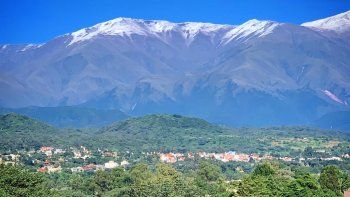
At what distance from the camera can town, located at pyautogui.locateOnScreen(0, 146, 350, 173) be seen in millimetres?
101375

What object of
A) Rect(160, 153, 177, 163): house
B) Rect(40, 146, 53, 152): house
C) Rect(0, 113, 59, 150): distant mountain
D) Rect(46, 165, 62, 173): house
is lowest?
Rect(46, 165, 62, 173): house

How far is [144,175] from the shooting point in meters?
70.9

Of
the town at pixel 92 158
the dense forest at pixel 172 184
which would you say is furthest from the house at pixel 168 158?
the dense forest at pixel 172 184

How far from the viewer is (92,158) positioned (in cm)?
11231

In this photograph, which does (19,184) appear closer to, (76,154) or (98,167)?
(98,167)

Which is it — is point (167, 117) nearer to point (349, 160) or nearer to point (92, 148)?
point (92, 148)

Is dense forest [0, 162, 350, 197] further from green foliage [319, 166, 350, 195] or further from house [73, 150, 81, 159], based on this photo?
house [73, 150, 81, 159]

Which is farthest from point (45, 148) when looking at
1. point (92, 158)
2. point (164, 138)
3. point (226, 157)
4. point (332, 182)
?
point (332, 182)

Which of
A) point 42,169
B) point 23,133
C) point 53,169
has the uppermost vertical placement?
point 23,133

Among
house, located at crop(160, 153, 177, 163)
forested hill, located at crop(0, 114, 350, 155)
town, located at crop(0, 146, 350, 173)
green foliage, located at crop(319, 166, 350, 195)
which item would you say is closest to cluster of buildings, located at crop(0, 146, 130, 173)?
town, located at crop(0, 146, 350, 173)

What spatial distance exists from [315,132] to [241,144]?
139 ft

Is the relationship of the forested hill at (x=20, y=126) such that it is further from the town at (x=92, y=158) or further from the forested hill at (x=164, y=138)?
the town at (x=92, y=158)

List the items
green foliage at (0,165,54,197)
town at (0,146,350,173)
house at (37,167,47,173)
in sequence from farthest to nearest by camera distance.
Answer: town at (0,146,350,173) → house at (37,167,47,173) → green foliage at (0,165,54,197)

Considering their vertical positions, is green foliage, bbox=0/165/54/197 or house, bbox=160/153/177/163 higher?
house, bbox=160/153/177/163
